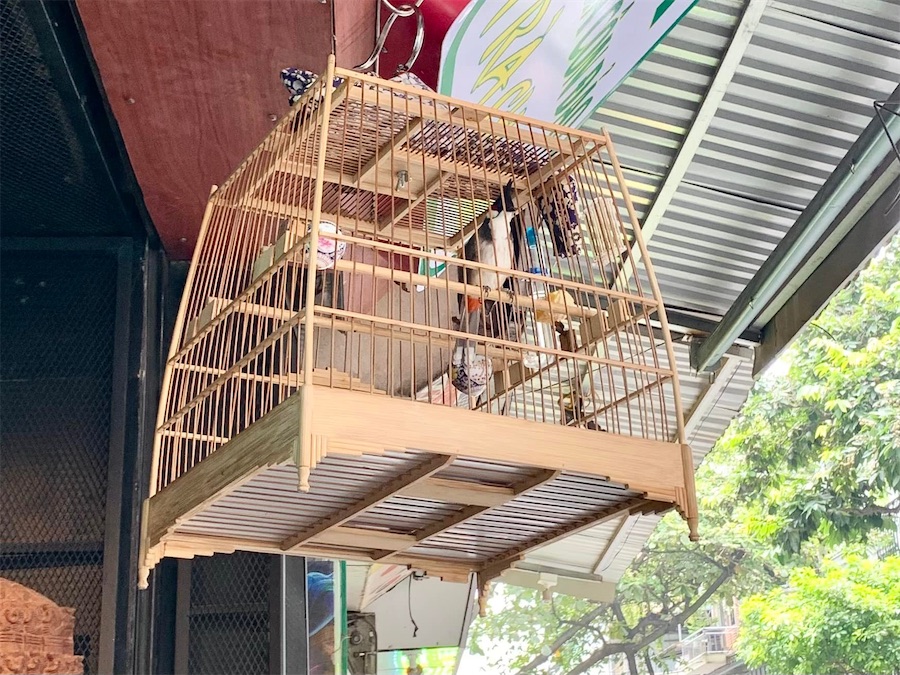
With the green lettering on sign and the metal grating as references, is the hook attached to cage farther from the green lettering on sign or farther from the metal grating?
the metal grating

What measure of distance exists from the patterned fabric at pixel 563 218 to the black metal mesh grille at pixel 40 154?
1.15 m

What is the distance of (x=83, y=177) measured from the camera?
239cm

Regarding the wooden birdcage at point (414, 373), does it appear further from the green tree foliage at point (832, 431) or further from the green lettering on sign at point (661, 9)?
the green tree foliage at point (832, 431)

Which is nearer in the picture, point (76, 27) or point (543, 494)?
point (543, 494)

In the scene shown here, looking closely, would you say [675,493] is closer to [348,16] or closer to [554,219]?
[554,219]

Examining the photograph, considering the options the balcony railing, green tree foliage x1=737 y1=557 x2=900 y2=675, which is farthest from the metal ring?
the balcony railing

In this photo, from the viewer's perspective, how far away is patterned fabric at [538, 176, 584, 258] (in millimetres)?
1927

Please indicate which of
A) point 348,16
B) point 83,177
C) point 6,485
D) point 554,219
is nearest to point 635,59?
point 554,219

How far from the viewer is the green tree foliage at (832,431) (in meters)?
8.41

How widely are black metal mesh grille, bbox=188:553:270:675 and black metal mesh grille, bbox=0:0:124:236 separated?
3.47 feet

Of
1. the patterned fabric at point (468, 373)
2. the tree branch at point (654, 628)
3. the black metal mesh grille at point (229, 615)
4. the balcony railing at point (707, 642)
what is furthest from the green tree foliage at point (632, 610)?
the patterned fabric at point (468, 373)

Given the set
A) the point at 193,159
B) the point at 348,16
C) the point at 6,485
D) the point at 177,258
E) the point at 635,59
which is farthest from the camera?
the point at 177,258

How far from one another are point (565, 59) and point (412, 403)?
3.16ft

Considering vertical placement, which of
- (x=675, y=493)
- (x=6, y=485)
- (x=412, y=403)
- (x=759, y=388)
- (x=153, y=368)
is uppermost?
(x=759, y=388)
